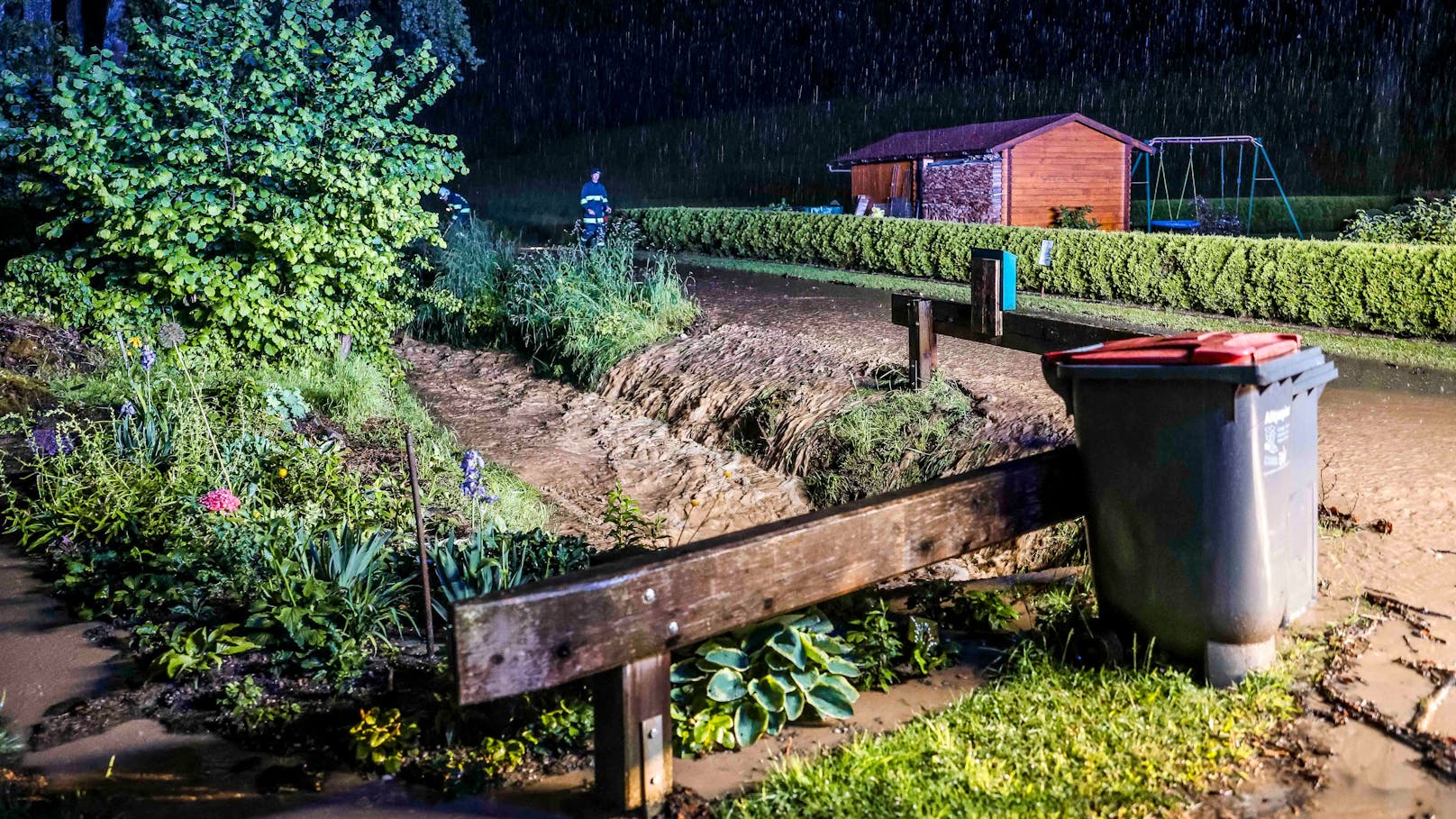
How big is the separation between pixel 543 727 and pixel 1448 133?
176ft

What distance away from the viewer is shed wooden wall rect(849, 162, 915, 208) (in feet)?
92.3

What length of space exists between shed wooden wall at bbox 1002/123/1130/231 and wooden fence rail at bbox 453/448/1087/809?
22485 mm

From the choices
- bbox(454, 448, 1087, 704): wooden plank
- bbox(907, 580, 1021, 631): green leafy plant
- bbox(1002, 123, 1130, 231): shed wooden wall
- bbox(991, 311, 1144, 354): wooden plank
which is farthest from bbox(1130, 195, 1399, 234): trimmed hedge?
bbox(454, 448, 1087, 704): wooden plank

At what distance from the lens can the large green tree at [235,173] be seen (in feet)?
25.6

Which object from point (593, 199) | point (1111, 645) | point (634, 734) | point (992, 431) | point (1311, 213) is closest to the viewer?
point (634, 734)

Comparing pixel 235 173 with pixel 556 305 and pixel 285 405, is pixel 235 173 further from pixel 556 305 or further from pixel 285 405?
pixel 556 305

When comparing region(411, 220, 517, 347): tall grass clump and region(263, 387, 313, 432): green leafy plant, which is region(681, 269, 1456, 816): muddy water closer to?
region(411, 220, 517, 347): tall grass clump

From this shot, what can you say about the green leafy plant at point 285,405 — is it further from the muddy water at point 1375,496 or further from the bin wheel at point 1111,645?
the bin wheel at point 1111,645

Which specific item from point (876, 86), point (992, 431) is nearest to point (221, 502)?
point (992, 431)

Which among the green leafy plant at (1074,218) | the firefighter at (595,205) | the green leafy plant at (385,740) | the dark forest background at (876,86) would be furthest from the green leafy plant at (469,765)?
the dark forest background at (876,86)

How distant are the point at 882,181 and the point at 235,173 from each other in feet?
75.2

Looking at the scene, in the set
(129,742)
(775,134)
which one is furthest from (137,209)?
(775,134)

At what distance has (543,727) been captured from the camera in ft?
11.0

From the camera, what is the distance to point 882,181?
1154 inches
